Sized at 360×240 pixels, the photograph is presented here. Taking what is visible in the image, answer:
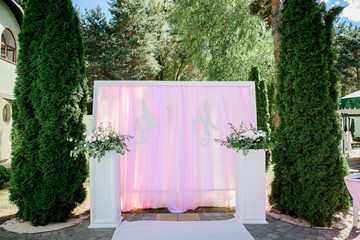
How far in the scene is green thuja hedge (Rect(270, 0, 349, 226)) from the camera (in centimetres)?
380

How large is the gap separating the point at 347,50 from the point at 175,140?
25001 millimetres

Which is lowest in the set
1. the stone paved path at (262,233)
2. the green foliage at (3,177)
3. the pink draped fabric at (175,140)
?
the stone paved path at (262,233)

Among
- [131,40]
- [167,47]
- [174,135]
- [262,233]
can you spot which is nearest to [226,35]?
[131,40]

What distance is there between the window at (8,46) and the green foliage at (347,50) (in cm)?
2442

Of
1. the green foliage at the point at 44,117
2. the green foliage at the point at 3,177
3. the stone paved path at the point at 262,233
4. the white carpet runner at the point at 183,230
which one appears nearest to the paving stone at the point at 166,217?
the white carpet runner at the point at 183,230

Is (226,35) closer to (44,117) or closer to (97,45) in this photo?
(44,117)

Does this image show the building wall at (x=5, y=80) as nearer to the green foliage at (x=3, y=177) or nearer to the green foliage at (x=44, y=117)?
the green foliage at (x=3, y=177)

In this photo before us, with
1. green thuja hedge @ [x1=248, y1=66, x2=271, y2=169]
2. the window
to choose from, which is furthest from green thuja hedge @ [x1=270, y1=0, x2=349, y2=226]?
the window

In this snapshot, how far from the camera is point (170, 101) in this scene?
4.71 m

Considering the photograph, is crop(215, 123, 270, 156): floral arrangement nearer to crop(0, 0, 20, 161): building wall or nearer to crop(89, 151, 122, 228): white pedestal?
crop(89, 151, 122, 228): white pedestal

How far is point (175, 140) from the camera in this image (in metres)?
4.67

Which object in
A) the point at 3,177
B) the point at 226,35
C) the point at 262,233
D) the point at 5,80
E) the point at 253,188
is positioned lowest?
the point at 262,233

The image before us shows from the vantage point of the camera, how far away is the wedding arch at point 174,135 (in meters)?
4.57

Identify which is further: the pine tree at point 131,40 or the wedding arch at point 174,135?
the pine tree at point 131,40
